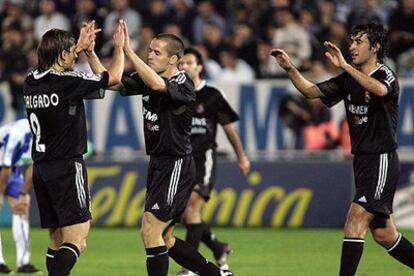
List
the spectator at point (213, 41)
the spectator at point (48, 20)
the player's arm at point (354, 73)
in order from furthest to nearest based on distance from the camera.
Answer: the spectator at point (48, 20), the spectator at point (213, 41), the player's arm at point (354, 73)

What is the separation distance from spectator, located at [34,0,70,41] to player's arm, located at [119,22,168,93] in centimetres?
1256

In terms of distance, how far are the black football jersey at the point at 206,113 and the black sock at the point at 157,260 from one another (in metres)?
3.11

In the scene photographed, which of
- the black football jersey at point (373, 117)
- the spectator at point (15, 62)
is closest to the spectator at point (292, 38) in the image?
the spectator at point (15, 62)

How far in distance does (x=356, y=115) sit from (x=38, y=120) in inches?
107

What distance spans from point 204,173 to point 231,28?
9.45 m

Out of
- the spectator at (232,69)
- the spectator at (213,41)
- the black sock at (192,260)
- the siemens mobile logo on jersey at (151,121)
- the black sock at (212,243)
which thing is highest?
the spectator at (213,41)

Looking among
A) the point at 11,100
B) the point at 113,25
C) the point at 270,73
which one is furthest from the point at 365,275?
the point at 113,25

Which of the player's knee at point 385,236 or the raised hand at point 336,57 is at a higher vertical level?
the raised hand at point 336,57

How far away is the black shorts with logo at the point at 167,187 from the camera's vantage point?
9719 millimetres

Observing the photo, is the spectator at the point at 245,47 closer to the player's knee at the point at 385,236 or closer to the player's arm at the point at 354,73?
the player's knee at the point at 385,236

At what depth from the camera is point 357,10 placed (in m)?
20.2

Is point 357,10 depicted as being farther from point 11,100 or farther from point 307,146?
point 11,100

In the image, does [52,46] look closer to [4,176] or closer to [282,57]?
[282,57]

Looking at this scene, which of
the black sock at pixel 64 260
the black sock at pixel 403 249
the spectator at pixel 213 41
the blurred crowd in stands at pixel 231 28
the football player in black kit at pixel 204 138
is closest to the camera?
the black sock at pixel 64 260
